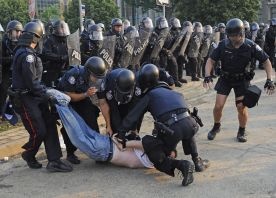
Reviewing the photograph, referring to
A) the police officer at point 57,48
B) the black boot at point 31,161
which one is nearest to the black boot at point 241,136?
the black boot at point 31,161

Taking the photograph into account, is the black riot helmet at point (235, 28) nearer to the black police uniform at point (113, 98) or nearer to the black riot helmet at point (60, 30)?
the black police uniform at point (113, 98)

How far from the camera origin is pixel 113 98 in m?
5.55

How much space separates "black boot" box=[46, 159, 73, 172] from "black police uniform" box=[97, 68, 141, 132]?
2.31 ft

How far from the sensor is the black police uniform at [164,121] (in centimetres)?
491

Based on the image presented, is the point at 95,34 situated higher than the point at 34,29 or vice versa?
the point at 34,29

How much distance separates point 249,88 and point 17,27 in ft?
13.1

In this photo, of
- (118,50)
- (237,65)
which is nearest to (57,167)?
(237,65)

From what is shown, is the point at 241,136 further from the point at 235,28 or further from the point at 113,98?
the point at 113,98

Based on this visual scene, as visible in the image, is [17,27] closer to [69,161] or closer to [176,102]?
[69,161]

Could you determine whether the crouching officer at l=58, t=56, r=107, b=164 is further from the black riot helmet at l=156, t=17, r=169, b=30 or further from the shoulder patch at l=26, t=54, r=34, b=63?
the black riot helmet at l=156, t=17, r=169, b=30

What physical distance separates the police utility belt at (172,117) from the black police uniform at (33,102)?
131cm

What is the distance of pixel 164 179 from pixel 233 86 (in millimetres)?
2116

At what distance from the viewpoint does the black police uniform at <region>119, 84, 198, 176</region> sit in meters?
4.91

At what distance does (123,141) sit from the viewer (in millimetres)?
5164
